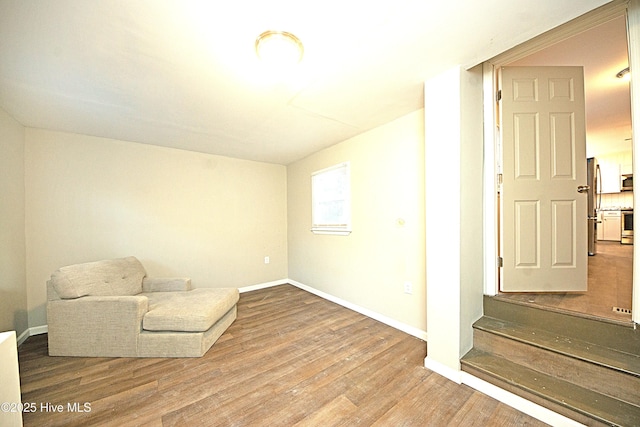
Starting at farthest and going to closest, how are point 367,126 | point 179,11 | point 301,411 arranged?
point 367,126, point 301,411, point 179,11

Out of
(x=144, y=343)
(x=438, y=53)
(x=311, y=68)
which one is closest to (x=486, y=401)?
(x=438, y=53)

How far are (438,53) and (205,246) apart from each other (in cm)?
362

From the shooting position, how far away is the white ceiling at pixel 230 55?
1142mm

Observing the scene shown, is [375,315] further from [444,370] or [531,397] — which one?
[531,397]

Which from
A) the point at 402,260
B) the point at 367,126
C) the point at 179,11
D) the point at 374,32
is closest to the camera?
the point at 179,11

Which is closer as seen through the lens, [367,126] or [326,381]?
[326,381]

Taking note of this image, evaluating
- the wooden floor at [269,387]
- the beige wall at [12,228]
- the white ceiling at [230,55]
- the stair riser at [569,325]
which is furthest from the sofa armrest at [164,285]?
the stair riser at [569,325]

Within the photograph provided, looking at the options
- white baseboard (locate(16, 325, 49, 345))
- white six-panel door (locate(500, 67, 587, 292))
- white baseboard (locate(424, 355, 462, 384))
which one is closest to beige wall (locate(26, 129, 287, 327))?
white baseboard (locate(16, 325, 49, 345))

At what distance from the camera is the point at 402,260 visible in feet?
7.96

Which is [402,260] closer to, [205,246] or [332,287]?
[332,287]

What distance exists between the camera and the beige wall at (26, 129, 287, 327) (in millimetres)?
2492

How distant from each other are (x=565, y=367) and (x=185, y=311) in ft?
9.35

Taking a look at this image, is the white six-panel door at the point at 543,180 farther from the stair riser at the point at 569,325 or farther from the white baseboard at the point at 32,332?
the white baseboard at the point at 32,332

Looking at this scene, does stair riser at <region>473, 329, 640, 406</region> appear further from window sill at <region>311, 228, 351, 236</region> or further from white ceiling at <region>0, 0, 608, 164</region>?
white ceiling at <region>0, 0, 608, 164</region>
